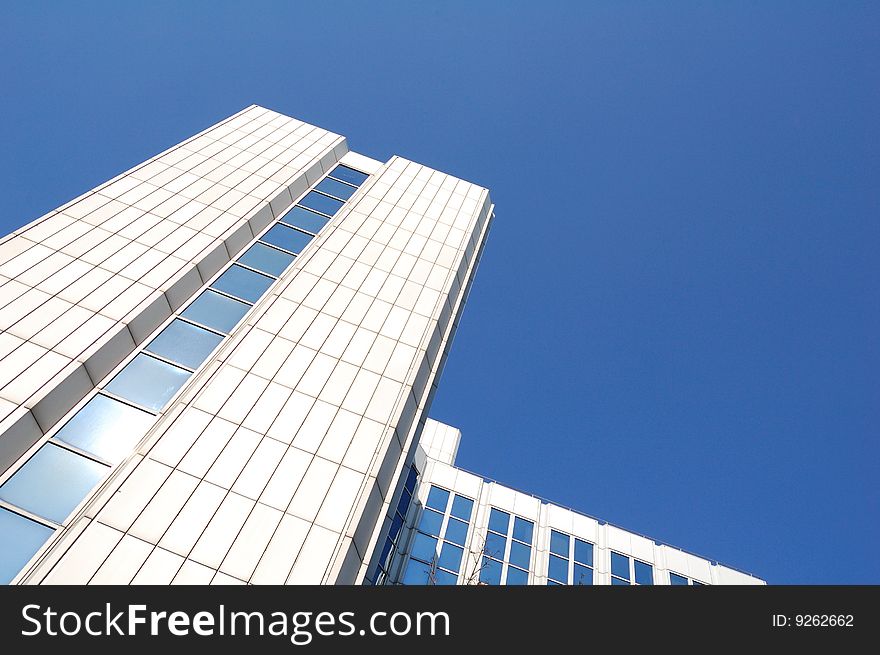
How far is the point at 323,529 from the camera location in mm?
12875

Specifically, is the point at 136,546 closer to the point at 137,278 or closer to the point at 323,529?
the point at 323,529

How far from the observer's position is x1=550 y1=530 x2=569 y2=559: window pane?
3106cm

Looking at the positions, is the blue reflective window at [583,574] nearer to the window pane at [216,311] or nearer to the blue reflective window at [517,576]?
the blue reflective window at [517,576]

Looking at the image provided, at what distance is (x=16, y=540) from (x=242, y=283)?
10890 mm

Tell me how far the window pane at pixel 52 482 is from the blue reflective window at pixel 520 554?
23.6 metres

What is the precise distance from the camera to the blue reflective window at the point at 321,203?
82.6 ft

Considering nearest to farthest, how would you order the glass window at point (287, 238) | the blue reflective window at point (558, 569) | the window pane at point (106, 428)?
1. the window pane at point (106, 428)
2. the glass window at point (287, 238)
3. the blue reflective window at point (558, 569)

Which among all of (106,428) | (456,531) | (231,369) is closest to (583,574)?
(456,531)

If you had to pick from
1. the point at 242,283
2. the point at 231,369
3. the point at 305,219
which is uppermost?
the point at 305,219

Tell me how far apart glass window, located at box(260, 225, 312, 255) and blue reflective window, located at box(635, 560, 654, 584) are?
92.6ft

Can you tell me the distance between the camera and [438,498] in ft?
102

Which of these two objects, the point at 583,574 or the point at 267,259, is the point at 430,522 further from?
the point at 267,259

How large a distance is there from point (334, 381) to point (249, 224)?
9.30 metres

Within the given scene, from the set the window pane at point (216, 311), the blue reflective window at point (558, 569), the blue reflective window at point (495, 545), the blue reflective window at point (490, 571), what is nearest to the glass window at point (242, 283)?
the window pane at point (216, 311)
